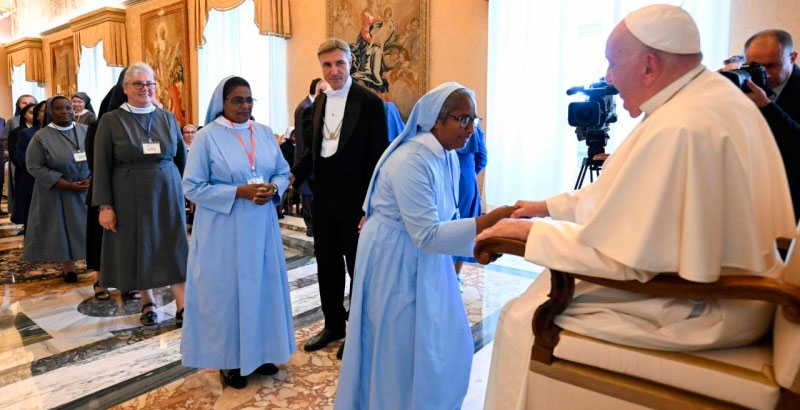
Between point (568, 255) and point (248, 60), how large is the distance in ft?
29.8

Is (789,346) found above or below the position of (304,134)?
below

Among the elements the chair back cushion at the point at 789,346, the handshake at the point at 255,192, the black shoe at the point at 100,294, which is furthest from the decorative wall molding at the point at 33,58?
the chair back cushion at the point at 789,346

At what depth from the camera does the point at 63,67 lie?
46.2 feet

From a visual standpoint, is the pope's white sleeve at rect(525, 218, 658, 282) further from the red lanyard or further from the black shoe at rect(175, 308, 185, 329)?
the black shoe at rect(175, 308, 185, 329)

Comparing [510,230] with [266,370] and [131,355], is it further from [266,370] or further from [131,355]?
[131,355]

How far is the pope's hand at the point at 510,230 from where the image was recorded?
1493mm

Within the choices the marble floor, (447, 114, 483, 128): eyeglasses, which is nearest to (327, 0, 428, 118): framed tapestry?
the marble floor

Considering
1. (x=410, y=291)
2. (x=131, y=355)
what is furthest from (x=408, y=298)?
(x=131, y=355)

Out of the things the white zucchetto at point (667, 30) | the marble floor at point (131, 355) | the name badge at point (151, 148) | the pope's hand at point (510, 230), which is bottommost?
the marble floor at point (131, 355)

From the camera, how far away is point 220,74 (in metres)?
9.83

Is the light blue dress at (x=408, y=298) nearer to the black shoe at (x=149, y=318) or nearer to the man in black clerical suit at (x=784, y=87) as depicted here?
the man in black clerical suit at (x=784, y=87)

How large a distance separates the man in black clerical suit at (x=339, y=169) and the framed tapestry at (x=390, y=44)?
3562 millimetres

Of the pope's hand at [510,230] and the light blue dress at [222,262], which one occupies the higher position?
the pope's hand at [510,230]

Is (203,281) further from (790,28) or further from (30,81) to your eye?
(30,81)
